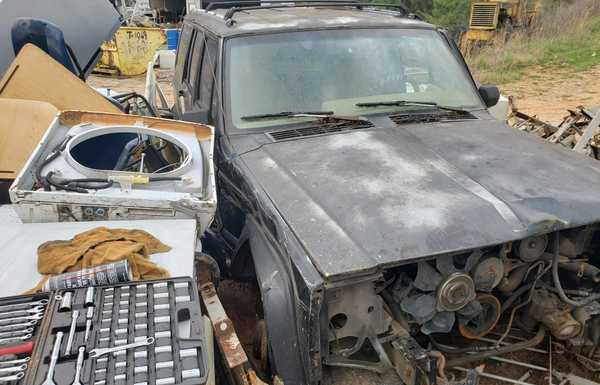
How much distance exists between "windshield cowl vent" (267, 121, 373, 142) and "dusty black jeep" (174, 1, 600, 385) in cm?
1

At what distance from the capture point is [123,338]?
1.80m

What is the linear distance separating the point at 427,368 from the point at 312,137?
5.34ft

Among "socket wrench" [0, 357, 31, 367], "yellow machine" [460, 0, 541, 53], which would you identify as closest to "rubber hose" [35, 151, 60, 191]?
"socket wrench" [0, 357, 31, 367]

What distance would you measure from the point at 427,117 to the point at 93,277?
238 cm

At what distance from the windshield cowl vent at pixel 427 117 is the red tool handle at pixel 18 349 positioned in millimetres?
2496

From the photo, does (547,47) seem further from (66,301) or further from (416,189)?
(66,301)

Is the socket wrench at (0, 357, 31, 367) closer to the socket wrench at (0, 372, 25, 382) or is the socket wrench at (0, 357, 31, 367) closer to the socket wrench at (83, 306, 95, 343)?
the socket wrench at (0, 372, 25, 382)

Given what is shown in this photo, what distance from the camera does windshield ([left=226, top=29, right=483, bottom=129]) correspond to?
338 cm

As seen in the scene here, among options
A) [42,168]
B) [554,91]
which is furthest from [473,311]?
[554,91]

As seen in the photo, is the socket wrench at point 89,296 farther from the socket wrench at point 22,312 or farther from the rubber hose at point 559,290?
the rubber hose at point 559,290

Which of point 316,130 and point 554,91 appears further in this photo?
point 554,91

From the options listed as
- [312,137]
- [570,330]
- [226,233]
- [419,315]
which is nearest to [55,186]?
[226,233]

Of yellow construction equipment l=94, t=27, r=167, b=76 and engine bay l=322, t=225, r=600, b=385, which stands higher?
engine bay l=322, t=225, r=600, b=385

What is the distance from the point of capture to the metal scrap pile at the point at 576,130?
485 cm
